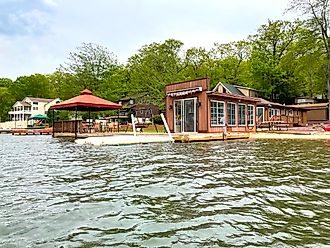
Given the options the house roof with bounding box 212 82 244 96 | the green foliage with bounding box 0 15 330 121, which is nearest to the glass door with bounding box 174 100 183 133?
the green foliage with bounding box 0 15 330 121

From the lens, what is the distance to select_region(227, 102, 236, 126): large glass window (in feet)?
63.3

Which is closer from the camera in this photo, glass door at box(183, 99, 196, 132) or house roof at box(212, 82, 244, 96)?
glass door at box(183, 99, 196, 132)

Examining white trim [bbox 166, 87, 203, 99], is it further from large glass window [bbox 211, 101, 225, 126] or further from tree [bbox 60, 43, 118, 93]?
tree [bbox 60, 43, 118, 93]

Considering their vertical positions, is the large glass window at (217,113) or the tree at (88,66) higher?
the tree at (88,66)

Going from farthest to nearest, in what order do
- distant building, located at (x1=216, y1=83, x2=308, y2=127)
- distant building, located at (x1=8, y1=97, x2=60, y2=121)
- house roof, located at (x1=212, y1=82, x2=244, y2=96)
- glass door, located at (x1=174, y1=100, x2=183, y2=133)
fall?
distant building, located at (x1=8, y1=97, x2=60, y2=121), house roof, located at (x1=212, y1=82, x2=244, y2=96), distant building, located at (x1=216, y1=83, x2=308, y2=127), glass door, located at (x1=174, y1=100, x2=183, y2=133)

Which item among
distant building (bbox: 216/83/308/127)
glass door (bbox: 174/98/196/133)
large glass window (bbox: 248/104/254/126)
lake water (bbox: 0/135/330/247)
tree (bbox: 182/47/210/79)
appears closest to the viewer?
lake water (bbox: 0/135/330/247)

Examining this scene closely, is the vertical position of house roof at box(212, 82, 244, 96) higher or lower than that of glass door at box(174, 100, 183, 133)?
higher

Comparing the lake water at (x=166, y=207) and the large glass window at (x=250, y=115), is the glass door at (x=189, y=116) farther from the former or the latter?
the lake water at (x=166, y=207)

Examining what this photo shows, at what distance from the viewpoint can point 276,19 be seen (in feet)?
122

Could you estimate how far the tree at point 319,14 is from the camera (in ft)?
77.3

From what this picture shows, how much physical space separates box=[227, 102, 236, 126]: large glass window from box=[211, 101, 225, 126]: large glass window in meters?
0.83

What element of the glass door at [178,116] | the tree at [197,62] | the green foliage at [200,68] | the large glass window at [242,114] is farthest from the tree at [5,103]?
the large glass window at [242,114]

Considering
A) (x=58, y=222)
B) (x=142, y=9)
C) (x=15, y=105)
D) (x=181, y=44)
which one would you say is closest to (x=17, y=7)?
(x=142, y=9)

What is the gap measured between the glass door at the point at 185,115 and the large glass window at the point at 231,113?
8.77 ft
